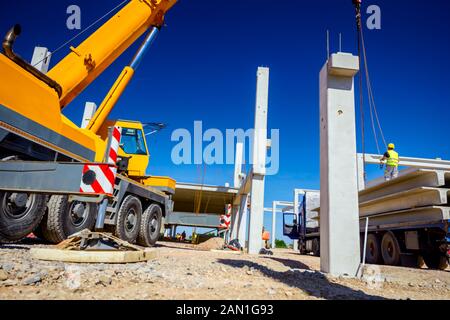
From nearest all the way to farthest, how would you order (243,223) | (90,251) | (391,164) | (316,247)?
(90,251) → (391,164) → (316,247) → (243,223)

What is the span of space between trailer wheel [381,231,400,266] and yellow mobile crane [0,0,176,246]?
5694 mm

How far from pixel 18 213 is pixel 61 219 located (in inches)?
34.9

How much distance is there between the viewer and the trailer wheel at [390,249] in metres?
6.81

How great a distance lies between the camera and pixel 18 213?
4551 mm

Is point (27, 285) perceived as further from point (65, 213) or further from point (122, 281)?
point (65, 213)

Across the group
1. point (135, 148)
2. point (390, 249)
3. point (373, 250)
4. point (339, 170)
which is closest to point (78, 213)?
point (135, 148)

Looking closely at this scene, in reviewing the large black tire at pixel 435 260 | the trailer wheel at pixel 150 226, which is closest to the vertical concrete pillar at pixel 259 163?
the trailer wheel at pixel 150 226

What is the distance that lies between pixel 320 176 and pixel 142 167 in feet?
16.4

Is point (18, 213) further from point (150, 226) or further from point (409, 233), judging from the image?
point (409, 233)

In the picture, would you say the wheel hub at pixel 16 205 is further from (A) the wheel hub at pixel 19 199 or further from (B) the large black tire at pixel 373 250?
(B) the large black tire at pixel 373 250

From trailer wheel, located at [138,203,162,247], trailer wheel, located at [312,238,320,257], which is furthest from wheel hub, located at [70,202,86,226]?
trailer wheel, located at [312,238,320,257]

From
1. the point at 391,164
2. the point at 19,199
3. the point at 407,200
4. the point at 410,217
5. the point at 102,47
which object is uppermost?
the point at 102,47
